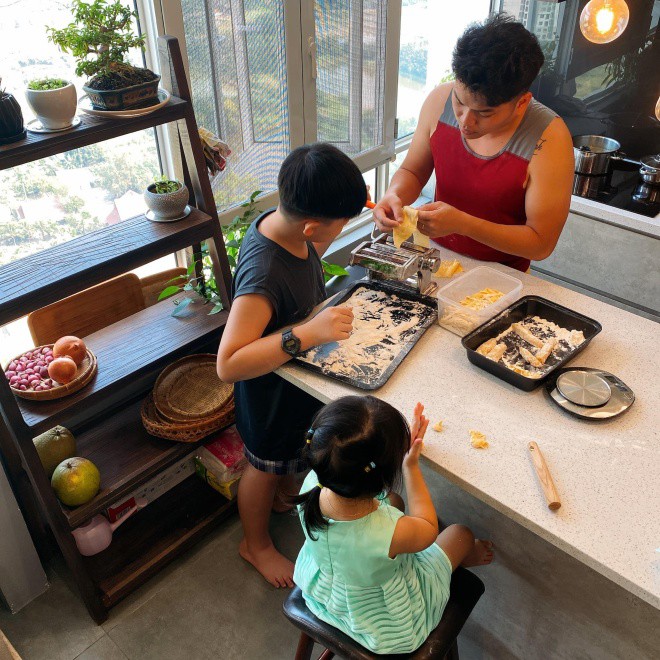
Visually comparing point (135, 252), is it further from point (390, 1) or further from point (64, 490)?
point (390, 1)

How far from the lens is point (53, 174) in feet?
A: 6.61

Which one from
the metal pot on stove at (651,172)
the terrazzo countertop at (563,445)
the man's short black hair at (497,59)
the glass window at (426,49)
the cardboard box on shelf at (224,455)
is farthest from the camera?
the glass window at (426,49)

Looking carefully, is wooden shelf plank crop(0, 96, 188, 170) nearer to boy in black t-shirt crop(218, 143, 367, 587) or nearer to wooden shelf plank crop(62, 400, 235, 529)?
Answer: boy in black t-shirt crop(218, 143, 367, 587)

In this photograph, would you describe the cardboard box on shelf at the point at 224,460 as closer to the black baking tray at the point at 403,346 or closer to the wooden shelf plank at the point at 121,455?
the wooden shelf plank at the point at 121,455

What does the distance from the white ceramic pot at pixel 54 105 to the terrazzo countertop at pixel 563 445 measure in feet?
2.51

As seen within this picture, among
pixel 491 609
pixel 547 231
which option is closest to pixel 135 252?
pixel 547 231

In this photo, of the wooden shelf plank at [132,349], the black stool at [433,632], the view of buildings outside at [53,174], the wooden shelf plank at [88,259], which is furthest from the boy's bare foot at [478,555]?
the view of buildings outside at [53,174]

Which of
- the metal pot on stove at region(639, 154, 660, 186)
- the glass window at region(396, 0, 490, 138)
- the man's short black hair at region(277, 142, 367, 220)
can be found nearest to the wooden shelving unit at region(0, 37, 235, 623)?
the man's short black hair at region(277, 142, 367, 220)

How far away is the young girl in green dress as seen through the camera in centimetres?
115

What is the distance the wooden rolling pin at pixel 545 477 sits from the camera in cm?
113

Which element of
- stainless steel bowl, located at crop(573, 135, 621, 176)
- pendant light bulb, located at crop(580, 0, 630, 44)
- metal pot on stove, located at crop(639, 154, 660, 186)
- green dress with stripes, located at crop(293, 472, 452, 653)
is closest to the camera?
green dress with stripes, located at crop(293, 472, 452, 653)

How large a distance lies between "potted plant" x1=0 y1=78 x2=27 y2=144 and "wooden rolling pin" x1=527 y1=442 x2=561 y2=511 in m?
1.27

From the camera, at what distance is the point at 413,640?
1260 millimetres

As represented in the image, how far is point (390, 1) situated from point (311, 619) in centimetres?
250
